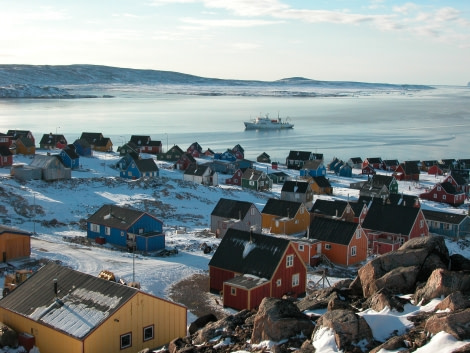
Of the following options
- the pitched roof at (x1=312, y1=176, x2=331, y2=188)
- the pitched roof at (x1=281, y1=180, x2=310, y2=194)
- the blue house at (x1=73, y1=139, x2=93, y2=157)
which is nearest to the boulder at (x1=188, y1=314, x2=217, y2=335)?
the pitched roof at (x1=281, y1=180, x2=310, y2=194)

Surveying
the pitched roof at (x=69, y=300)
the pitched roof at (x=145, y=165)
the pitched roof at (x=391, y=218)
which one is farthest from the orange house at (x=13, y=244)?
the pitched roof at (x=145, y=165)

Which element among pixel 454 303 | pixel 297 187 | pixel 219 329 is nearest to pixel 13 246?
pixel 219 329

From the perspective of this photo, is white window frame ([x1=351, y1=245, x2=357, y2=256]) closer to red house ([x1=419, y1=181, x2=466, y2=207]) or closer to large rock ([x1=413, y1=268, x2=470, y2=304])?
large rock ([x1=413, y1=268, x2=470, y2=304])

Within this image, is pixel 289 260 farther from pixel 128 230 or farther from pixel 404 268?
pixel 128 230

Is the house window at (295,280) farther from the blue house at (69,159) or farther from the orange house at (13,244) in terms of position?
the blue house at (69,159)

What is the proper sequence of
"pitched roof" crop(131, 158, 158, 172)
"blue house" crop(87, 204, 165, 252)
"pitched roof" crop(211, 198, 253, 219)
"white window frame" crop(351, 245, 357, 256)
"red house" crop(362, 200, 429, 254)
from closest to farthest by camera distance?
"white window frame" crop(351, 245, 357, 256), "blue house" crop(87, 204, 165, 252), "red house" crop(362, 200, 429, 254), "pitched roof" crop(211, 198, 253, 219), "pitched roof" crop(131, 158, 158, 172)

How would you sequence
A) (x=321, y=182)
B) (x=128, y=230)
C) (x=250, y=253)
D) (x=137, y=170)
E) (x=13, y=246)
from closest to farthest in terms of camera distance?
(x=250, y=253) < (x=13, y=246) < (x=128, y=230) < (x=137, y=170) < (x=321, y=182)

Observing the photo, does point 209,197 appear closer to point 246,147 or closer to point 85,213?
point 85,213
